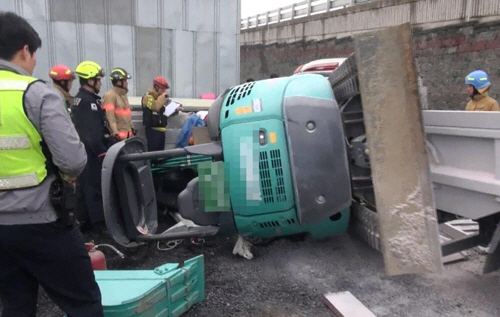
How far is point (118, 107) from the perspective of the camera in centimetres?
529

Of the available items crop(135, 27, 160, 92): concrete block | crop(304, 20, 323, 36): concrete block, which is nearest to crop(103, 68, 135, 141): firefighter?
crop(135, 27, 160, 92): concrete block

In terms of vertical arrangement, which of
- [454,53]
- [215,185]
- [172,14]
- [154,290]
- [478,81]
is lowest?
[154,290]

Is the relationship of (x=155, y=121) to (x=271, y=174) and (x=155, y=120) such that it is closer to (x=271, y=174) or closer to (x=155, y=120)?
(x=155, y=120)

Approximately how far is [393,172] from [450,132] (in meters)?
0.52

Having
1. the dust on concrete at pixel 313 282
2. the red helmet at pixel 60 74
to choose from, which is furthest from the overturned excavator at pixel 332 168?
the red helmet at pixel 60 74

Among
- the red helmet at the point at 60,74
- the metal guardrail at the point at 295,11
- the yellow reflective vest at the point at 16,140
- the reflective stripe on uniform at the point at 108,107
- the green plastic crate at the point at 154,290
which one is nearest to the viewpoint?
the yellow reflective vest at the point at 16,140

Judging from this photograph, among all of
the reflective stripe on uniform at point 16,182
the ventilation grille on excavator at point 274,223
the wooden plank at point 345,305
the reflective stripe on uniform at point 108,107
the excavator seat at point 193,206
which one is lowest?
the wooden plank at point 345,305

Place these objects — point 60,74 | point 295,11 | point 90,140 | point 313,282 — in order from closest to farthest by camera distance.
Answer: point 313,282 → point 90,140 → point 60,74 → point 295,11

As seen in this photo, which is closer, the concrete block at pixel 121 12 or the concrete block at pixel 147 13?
the concrete block at pixel 121 12

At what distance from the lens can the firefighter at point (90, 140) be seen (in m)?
4.55

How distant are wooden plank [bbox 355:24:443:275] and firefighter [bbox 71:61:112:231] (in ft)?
9.24

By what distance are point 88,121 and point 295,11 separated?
545 inches

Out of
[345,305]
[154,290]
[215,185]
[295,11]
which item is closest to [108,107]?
[215,185]

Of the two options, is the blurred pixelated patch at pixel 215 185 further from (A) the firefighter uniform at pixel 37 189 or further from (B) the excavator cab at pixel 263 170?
(A) the firefighter uniform at pixel 37 189
